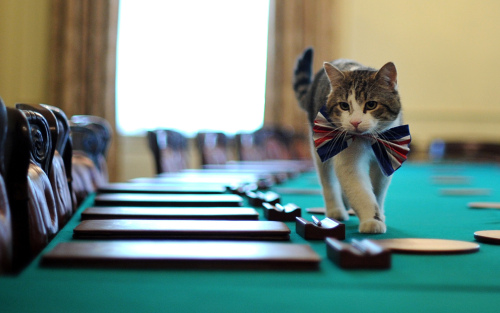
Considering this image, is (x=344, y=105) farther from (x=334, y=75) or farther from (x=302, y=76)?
(x=302, y=76)

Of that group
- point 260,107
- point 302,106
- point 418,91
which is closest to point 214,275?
point 302,106

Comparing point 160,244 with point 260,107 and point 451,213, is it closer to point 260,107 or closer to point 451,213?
point 451,213

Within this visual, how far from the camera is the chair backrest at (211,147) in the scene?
452 centimetres

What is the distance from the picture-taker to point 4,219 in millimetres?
839

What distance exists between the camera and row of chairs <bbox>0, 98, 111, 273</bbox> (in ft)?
2.83

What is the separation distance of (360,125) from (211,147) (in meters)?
3.53

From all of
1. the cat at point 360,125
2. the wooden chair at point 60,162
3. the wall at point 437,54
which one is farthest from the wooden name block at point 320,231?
the wall at point 437,54

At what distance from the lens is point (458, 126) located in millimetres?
7715

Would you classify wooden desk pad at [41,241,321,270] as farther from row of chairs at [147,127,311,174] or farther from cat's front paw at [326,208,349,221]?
row of chairs at [147,127,311,174]

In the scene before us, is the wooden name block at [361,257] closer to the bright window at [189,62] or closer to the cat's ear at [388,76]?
the cat's ear at [388,76]

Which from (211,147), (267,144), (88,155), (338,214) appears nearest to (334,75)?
(338,214)

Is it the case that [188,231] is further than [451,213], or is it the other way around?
[451,213]

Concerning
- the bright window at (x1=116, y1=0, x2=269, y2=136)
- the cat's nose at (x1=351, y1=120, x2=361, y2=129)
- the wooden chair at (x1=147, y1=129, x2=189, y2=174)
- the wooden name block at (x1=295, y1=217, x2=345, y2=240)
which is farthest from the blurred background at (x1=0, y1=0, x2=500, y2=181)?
the wooden name block at (x1=295, y1=217, x2=345, y2=240)

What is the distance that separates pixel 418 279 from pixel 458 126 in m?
7.50
